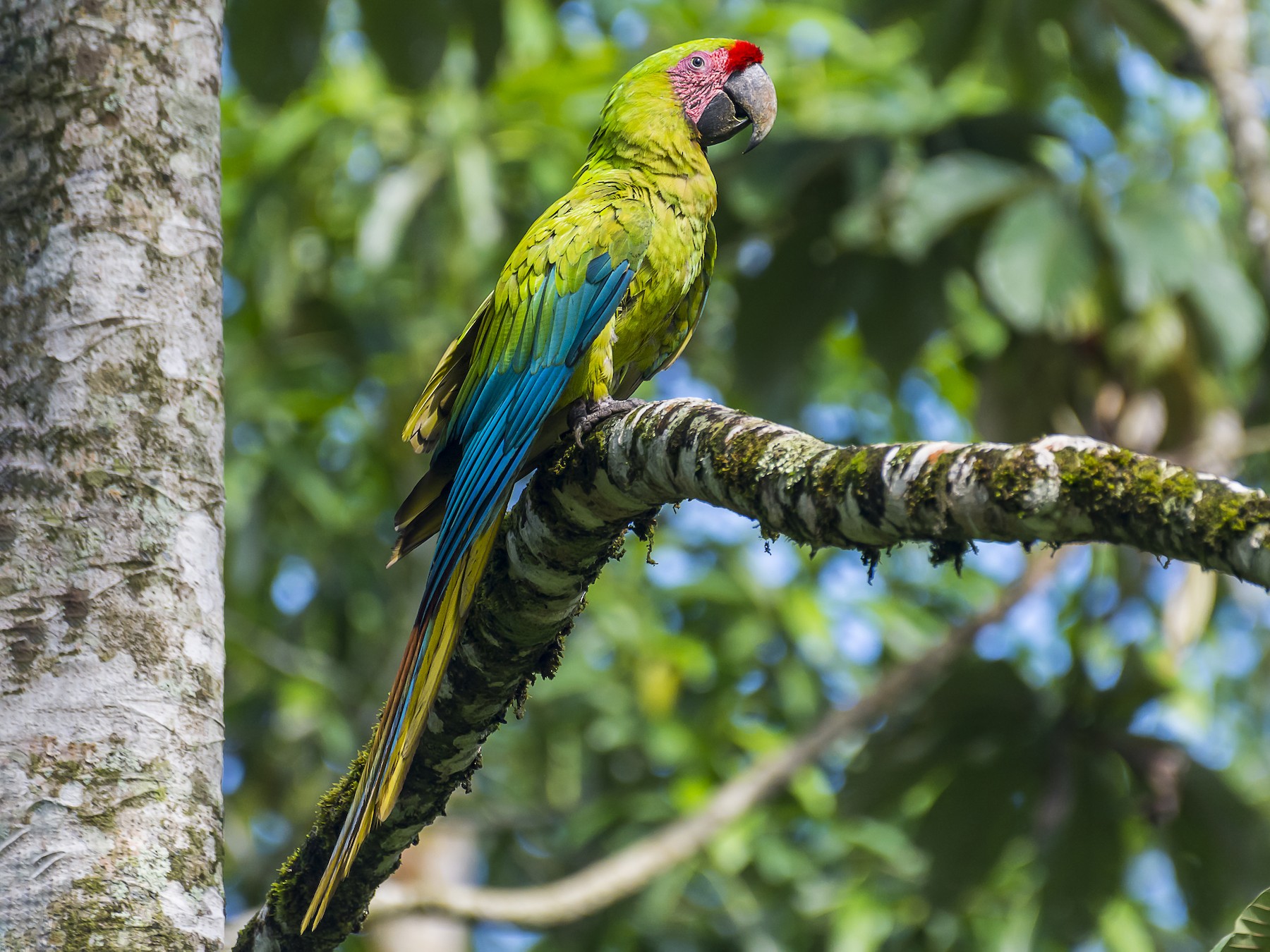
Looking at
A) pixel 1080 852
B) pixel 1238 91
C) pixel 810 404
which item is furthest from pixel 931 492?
pixel 810 404

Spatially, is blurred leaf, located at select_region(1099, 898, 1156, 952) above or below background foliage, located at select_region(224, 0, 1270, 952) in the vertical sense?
below

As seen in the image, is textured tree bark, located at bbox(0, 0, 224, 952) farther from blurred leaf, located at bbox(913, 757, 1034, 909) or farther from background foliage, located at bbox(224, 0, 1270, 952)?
blurred leaf, located at bbox(913, 757, 1034, 909)

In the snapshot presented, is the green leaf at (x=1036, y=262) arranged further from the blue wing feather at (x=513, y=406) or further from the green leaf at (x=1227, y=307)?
the blue wing feather at (x=513, y=406)

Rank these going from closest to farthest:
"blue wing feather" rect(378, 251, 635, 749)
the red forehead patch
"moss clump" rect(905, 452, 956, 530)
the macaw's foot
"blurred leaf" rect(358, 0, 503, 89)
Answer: "moss clump" rect(905, 452, 956, 530) < the macaw's foot < "blue wing feather" rect(378, 251, 635, 749) < the red forehead patch < "blurred leaf" rect(358, 0, 503, 89)

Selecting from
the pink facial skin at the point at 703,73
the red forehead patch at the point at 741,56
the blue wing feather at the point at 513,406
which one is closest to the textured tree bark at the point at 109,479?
the blue wing feather at the point at 513,406

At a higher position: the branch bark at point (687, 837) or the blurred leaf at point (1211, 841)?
the branch bark at point (687, 837)

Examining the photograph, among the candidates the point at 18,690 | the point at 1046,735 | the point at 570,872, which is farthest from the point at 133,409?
the point at 570,872

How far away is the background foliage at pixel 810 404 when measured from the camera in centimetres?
404

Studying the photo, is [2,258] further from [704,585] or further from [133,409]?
[704,585]

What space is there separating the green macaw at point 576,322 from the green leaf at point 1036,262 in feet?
3.36

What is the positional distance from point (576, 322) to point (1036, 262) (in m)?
1.86

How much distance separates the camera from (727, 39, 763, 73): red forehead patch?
3.03m

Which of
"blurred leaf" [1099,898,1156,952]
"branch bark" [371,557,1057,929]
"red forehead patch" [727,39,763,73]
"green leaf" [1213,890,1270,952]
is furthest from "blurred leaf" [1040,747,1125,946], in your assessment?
"green leaf" [1213,890,1270,952]

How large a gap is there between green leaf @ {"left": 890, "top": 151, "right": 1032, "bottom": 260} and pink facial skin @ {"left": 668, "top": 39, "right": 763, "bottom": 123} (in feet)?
3.15
